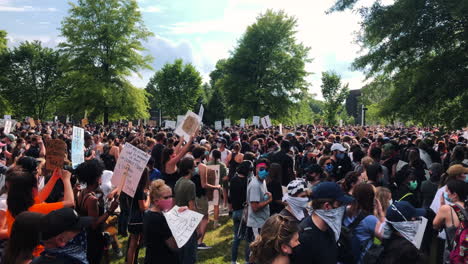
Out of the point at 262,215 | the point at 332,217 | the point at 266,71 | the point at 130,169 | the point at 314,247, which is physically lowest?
the point at 262,215

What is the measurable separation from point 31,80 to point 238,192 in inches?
2295

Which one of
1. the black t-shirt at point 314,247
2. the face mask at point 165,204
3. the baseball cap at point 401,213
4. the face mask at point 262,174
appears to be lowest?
the black t-shirt at point 314,247

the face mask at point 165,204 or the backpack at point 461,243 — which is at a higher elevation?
the face mask at point 165,204

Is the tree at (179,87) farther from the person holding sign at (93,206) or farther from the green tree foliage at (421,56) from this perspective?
the person holding sign at (93,206)

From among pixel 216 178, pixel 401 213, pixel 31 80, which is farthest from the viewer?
pixel 31 80

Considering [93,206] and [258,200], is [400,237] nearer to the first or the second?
[258,200]

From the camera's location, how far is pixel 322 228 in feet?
11.7

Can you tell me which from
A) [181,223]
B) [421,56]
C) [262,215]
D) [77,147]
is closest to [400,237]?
[181,223]

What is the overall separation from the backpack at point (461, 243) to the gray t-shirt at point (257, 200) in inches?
106

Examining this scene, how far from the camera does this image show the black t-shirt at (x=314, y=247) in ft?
11.1

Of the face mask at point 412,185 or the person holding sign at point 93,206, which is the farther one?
the face mask at point 412,185

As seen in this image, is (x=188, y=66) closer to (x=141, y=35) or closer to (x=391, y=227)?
(x=141, y=35)

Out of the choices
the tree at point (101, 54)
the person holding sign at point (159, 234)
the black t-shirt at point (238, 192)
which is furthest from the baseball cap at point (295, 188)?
the tree at point (101, 54)

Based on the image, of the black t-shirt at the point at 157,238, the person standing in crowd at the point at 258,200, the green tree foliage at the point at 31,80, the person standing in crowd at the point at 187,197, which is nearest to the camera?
the black t-shirt at the point at 157,238
